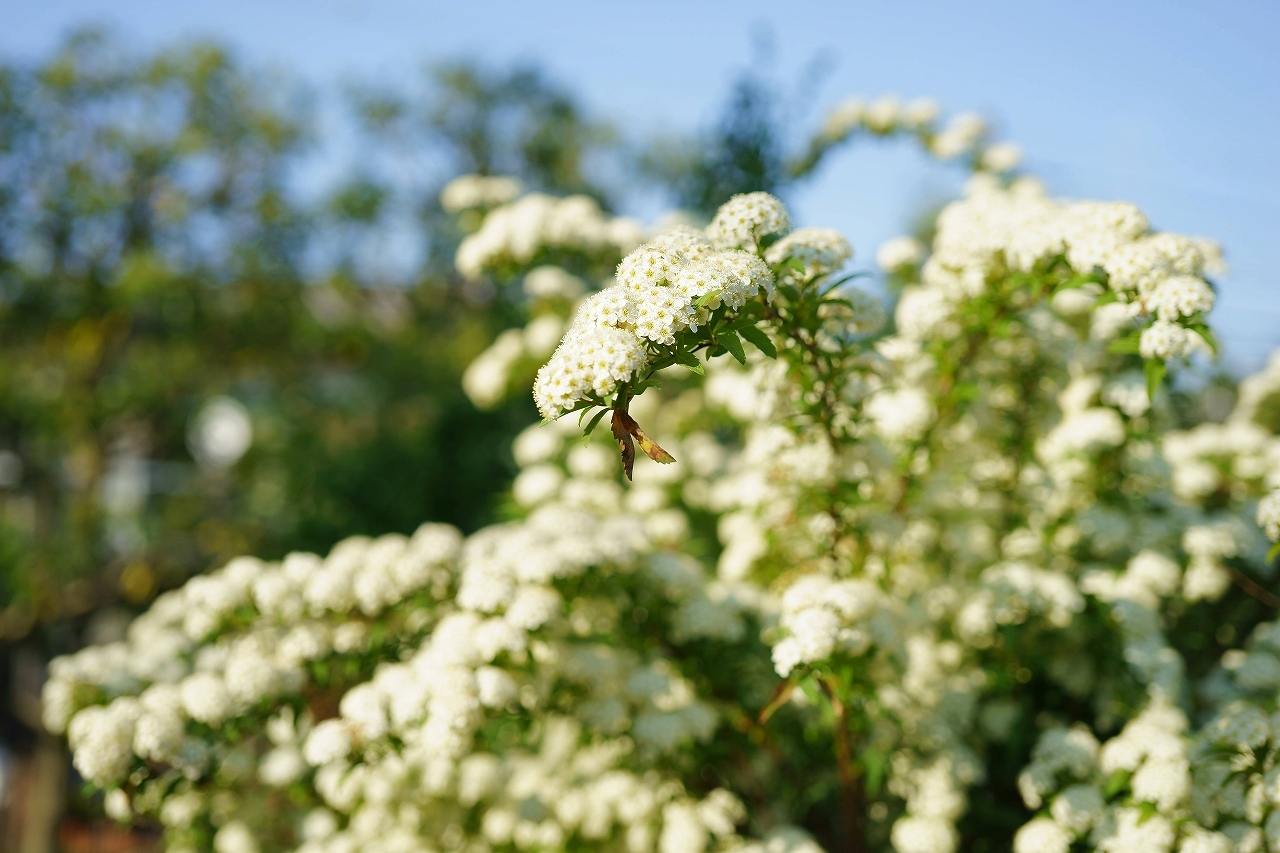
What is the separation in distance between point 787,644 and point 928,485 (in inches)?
66.9

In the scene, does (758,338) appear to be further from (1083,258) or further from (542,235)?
(542,235)

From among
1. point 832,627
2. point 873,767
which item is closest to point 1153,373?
point 832,627

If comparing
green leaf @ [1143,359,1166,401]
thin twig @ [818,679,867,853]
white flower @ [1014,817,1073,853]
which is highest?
green leaf @ [1143,359,1166,401]

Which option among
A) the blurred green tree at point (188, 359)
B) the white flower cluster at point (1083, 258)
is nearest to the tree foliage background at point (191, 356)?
the blurred green tree at point (188, 359)

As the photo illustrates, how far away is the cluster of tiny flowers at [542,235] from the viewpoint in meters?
5.30

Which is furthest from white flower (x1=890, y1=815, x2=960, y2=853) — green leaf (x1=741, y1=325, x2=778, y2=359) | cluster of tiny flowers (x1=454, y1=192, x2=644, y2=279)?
cluster of tiny flowers (x1=454, y1=192, x2=644, y2=279)

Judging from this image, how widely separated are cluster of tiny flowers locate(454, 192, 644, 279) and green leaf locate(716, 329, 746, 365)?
2961 mm

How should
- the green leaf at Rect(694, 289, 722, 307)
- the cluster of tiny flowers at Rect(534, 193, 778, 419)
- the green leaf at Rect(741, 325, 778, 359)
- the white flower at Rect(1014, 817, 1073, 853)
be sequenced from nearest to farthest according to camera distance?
the cluster of tiny flowers at Rect(534, 193, 778, 419)
the green leaf at Rect(694, 289, 722, 307)
the green leaf at Rect(741, 325, 778, 359)
the white flower at Rect(1014, 817, 1073, 853)

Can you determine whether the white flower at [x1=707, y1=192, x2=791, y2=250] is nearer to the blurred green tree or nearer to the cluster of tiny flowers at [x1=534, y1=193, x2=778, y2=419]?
the cluster of tiny flowers at [x1=534, y1=193, x2=778, y2=419]

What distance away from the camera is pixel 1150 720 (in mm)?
3461

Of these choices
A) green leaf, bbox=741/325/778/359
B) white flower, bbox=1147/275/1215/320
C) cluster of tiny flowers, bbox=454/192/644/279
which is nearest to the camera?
green leaf, bbox=741/325/778/359

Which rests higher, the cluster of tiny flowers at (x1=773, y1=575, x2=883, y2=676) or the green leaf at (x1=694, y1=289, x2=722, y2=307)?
the green leaf at (x1=694, y1=289, x2=722, y2=307)

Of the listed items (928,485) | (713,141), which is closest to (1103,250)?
(928,485)

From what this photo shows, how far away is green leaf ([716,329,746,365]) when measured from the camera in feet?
7.63
